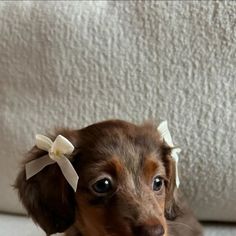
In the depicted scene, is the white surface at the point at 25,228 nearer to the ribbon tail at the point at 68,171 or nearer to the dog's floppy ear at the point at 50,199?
the dog's floppy ear at the point at 50,199

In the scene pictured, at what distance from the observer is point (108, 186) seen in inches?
62.7

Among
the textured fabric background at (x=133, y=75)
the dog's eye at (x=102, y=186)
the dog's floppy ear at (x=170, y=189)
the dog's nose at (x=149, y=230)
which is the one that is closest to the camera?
the dog's nose at (x=149, y=230)

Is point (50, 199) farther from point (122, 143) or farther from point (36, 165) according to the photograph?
point (122, 143)

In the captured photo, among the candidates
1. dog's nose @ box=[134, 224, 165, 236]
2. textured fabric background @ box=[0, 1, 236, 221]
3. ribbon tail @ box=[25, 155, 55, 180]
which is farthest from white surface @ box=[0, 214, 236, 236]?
dog's nose @ box=[134, 224, 165, 236]

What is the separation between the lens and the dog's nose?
148cm

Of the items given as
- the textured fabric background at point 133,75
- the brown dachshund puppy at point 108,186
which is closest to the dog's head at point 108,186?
the brown dachshund puppy at point 108,186

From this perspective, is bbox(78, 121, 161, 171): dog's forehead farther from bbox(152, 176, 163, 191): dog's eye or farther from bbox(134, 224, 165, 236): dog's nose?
bbox(134, 224, 165, 236): dog's nose

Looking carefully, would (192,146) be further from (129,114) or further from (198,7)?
(198,7)

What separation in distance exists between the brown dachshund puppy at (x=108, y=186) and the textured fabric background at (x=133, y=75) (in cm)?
27

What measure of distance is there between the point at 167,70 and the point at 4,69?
1.65 feet

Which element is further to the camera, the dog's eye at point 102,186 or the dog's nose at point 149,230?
the dog's eye at point 102,186

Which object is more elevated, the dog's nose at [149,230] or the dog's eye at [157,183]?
the dog's eye at [157,183]

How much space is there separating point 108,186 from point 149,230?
165 millimetres

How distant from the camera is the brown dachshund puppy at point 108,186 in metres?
1.55
